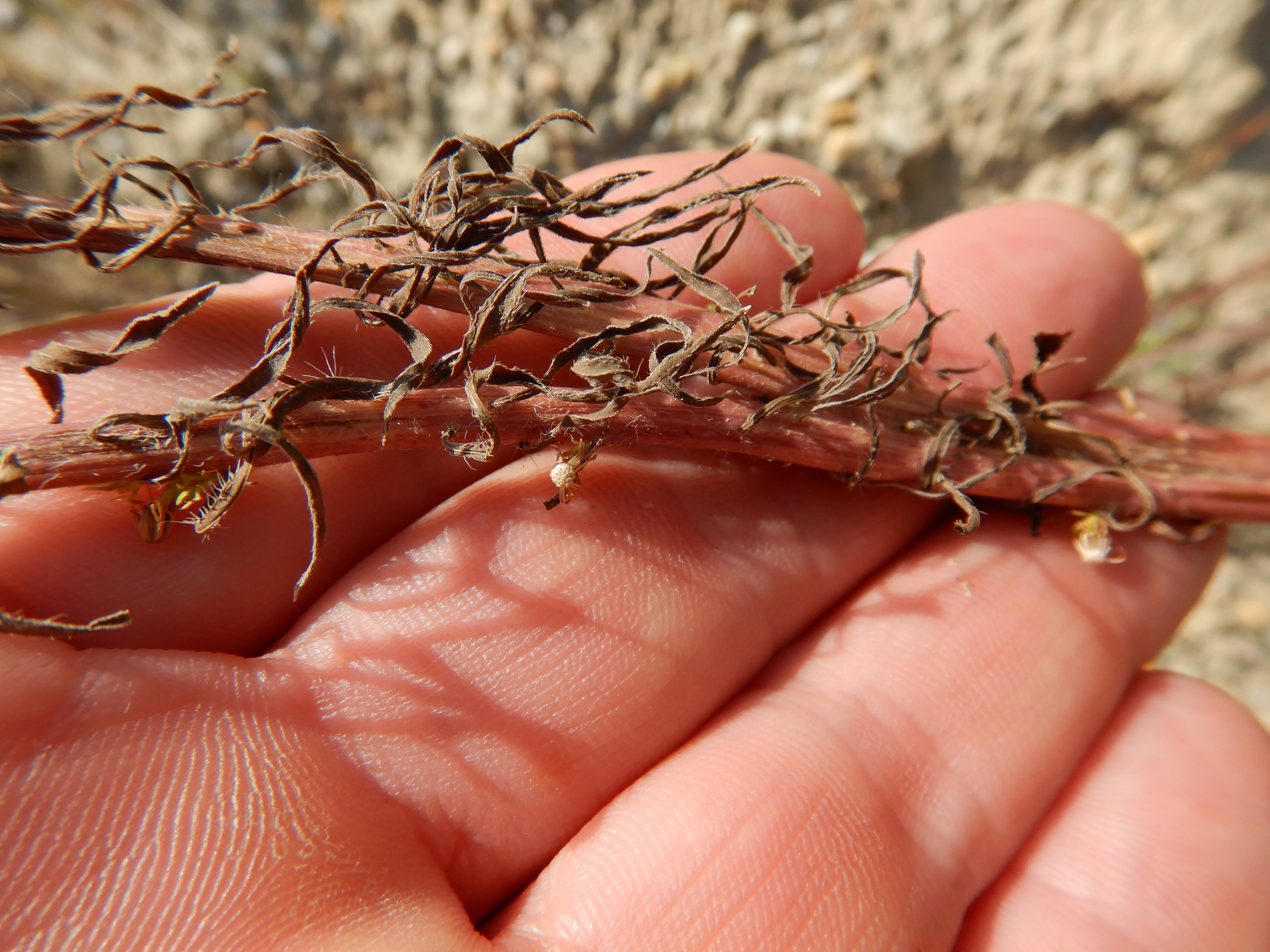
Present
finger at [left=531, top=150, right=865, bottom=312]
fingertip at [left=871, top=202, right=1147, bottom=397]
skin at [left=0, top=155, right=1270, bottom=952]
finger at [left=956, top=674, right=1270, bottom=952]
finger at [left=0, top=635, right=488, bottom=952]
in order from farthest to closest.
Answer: fingertip at [left=871, top=202, right=1147, bottom=397] < finger at [left=531, top=150, right=865, bottom=312] < finger at [left=956, top=674, right=1270, bottom=952] < skin at [left=0, top=155, right=1270, bottom=952] < finger at [left=0, top=635, right=488, bottom=952]

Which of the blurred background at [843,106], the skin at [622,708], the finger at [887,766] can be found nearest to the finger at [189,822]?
the skin at [622,708]

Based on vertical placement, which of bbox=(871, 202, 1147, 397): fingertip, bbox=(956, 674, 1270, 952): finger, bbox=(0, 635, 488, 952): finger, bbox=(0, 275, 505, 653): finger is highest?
bbox=(871, 202, 1147, 397): fingertip

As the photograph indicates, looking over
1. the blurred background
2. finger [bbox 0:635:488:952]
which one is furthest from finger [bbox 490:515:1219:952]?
the blurred background

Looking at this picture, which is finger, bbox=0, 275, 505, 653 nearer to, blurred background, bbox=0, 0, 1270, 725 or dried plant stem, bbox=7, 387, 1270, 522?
dried plant stem, bbox=7, 387, 1270, 522

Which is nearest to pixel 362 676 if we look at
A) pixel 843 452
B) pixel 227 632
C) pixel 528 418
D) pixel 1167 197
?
pixel 227 632

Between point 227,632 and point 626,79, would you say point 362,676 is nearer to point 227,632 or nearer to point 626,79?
point 227,632
